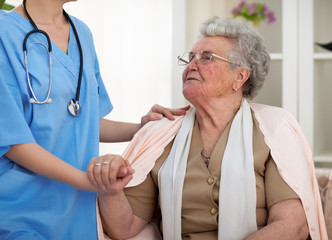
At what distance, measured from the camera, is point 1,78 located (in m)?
1.21

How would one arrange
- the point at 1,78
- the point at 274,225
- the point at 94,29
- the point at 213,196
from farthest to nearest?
the point at 94,29 < the point at 213,196 < the point at 274,225 < the point at 1,78

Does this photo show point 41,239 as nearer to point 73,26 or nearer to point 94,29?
point 73,26

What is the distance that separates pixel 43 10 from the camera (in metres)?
1.37

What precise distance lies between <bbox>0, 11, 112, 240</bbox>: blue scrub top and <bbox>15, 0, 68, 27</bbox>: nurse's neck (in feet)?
0.16

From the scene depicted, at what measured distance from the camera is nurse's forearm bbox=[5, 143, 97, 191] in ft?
3.98

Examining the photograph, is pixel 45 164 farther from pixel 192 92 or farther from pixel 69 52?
pixel 192 92

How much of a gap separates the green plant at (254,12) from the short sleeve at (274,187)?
1.36 m

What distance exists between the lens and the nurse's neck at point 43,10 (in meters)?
1.35

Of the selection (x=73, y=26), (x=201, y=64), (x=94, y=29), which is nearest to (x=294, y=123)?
(x=201, y=64)

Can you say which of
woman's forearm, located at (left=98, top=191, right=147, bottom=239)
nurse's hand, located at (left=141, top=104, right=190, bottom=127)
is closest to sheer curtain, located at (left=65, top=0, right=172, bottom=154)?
nurse's hand, located at (left=141, top=104, right=190, bottom=127)

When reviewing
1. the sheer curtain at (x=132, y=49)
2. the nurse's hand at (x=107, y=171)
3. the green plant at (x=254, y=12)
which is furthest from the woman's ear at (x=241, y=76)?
the sheer curtain at (x=132, y=49)

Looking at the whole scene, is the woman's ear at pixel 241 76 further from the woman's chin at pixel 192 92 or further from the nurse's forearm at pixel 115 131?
the nurse's forearm at pixel 115 131

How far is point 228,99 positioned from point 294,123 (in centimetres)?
27

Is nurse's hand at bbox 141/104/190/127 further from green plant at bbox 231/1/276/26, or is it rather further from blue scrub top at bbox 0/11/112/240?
green plant at bbox 231/1/276/26
